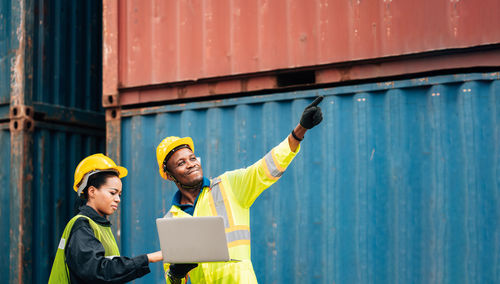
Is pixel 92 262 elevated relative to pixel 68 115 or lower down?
lower down

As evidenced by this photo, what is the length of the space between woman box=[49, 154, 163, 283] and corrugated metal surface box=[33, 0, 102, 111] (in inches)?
144

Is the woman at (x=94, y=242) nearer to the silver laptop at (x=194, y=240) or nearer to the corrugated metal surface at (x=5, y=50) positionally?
the silver laptop at (x=194, y=240)

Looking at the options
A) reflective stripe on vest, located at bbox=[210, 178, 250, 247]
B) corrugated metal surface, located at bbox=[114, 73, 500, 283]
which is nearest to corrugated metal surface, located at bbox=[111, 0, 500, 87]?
corrugated metal surface, located at bbox=[114, 73, 500, 283]

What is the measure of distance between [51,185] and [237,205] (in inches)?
155

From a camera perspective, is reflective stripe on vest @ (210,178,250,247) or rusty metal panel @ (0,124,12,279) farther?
rusty metal panel @ (0,124,12,279)

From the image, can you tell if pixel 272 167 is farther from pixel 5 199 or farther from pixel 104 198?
pixel 5 199

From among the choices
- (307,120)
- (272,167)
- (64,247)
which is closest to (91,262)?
(64,247)

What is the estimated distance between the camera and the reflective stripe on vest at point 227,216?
342 cm

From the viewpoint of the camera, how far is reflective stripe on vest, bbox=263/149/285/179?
3.37 metres

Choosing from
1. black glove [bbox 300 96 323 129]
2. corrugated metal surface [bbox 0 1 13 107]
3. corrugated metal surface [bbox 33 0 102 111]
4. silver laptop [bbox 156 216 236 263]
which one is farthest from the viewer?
corrugated metal surface [bbox 33 0 102 111]

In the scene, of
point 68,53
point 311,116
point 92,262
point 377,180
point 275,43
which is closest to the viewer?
point 92,262

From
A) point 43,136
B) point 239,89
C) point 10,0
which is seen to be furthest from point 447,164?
point 10,0

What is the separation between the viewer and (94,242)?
310cm

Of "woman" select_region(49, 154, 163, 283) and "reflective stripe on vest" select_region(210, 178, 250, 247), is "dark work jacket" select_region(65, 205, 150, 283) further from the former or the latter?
"reflective stripe on vest" select_region(210, 178, 250, 247)
